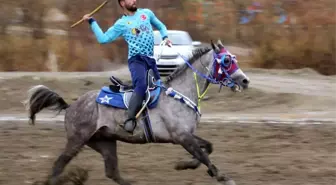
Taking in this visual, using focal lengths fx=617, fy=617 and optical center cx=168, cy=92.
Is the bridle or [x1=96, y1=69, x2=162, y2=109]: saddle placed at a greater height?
the bridle

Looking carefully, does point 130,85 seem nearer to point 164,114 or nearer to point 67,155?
point 164,114

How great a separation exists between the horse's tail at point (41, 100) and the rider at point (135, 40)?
1.10 m

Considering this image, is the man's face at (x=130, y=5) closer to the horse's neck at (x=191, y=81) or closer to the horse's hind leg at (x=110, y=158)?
the horse's neck at (x=191, y=81)

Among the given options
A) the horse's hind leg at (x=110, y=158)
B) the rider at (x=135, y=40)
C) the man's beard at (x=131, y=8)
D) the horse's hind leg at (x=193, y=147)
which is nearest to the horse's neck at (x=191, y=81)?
the rider at (x=135, y=40)

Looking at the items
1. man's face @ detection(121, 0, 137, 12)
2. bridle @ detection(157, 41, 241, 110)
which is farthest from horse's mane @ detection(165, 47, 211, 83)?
man's face @ detection(121, 0, 137, 12)

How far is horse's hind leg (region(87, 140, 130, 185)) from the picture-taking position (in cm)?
798

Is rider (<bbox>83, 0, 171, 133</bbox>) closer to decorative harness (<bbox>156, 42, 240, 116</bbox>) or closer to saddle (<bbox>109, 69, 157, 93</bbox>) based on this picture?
saddle (<bbox>109, 69, 157, 93</bbox>)

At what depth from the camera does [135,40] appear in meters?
7.67

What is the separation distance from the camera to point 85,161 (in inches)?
393

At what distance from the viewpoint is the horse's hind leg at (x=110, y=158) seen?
7.98 meters

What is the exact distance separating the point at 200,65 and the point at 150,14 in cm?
91

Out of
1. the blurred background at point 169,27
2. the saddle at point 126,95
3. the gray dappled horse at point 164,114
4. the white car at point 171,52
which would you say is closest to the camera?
the gray dappled horse at point 164,114

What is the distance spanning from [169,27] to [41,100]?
90.0 feet

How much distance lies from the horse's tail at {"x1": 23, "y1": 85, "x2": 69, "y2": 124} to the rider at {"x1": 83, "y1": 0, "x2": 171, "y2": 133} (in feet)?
3.60
